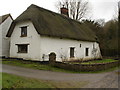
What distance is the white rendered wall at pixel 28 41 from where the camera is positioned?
1745cm

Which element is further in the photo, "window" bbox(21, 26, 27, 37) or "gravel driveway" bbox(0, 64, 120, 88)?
"window" bbox(21, 26, 27, 37)

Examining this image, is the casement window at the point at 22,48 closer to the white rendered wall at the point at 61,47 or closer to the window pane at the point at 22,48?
the window pane at the point at 22,48

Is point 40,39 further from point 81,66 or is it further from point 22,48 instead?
point 81,66

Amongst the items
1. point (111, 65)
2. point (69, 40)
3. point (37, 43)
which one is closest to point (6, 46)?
point (37, 43)

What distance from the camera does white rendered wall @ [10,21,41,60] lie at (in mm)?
17453

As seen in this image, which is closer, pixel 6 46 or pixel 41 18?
pixel 41 18

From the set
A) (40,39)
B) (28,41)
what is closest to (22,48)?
(28,41)

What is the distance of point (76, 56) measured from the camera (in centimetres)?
2236

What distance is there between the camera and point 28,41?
18500 mm

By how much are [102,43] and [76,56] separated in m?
15.9

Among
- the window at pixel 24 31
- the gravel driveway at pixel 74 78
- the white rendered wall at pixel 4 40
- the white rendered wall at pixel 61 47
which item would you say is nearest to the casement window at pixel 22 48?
the window at pixel 24 31

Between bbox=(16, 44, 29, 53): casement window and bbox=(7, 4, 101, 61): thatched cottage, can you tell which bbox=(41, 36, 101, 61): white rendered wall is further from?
bbox=(16, 44, 29, 53): casement window

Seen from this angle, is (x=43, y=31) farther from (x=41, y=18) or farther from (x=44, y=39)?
(x=41, y=18)

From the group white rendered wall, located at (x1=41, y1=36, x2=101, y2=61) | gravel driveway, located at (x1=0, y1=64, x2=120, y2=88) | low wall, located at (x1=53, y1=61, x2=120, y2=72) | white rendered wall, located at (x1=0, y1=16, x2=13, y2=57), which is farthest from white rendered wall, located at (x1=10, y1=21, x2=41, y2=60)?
gravel driveway, located at (x1=0, y1=64, x2=120, y2=88)
